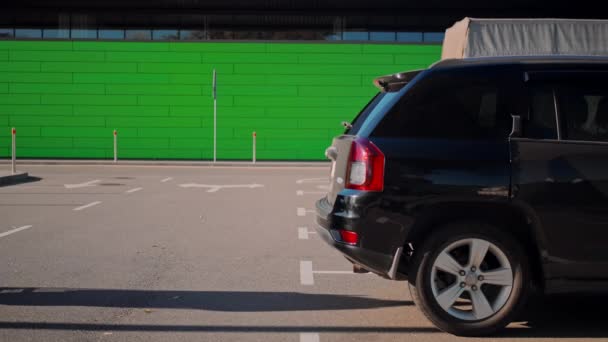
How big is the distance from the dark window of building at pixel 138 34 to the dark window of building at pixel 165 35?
18 centimetres

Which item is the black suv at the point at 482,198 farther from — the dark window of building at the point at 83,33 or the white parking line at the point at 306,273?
the dark window of building at the point at 83,33

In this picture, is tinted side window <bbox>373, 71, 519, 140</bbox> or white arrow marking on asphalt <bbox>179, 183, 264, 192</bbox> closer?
tinted side window <bbox>373, 71, 519, 140</bbox>

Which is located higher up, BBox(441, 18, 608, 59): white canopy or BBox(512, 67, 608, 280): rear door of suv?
BBox(441, 18, 608, 59): white canopy

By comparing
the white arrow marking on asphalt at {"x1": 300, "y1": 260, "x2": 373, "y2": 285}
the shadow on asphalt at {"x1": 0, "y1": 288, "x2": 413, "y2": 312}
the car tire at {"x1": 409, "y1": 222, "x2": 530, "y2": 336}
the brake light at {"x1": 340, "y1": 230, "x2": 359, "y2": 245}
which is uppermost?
the brake light at {"x1": 340, "y1": 230, "x2": 359, "y2": 245}

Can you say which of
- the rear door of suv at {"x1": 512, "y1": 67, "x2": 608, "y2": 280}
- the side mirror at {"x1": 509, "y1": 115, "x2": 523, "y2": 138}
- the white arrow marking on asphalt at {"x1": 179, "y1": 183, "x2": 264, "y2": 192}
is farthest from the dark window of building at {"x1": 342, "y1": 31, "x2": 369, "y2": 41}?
the side mirror at {"x1": 509, "y1": 115, "x2": 523, "y2": 138}

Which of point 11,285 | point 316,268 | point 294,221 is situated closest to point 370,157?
point 316,268

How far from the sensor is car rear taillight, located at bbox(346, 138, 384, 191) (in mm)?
4707

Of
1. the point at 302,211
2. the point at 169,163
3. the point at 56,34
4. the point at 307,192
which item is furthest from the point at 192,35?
the point at 302,211

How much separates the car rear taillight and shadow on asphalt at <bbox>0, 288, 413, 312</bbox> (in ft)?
3.78

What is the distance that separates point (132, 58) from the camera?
2594cm

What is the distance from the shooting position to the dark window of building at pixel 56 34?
26125mm

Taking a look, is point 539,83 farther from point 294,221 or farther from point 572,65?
point 294,221

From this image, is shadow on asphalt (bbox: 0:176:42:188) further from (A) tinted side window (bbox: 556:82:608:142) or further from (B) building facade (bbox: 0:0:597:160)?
(A) tinted side window (bbox: 556:82:608:142)

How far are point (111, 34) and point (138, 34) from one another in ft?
3.08
